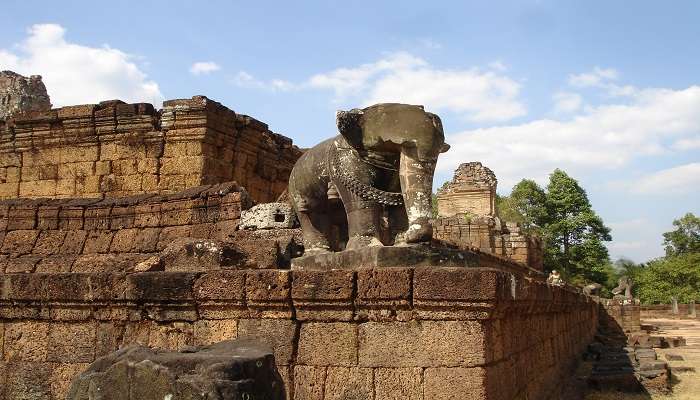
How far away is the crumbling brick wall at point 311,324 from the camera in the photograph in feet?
13.4

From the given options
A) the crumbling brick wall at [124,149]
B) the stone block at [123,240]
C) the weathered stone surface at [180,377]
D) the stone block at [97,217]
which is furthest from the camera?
the crumbling brick wall at [124,149]

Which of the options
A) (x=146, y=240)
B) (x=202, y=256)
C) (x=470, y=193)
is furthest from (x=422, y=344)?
(x=470, y=193)

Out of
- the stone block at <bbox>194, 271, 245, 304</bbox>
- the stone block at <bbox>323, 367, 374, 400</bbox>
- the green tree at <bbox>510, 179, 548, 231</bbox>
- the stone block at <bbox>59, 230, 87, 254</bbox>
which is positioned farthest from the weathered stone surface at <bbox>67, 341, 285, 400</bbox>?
the green tree at <bbox>510, 179, 548, 231</bbox>

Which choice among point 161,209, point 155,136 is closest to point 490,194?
point 155,136

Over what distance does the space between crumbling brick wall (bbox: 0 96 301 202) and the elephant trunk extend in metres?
6.33

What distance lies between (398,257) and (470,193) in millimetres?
21663

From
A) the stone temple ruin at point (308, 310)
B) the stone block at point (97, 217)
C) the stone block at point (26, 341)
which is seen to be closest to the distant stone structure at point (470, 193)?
the stone temple ruin at point (308, 310)

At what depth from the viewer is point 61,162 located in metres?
11.2

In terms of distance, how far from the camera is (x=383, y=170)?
509 cm

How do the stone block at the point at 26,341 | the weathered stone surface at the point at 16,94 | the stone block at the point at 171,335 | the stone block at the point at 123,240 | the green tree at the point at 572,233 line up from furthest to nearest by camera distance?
the green tree at the point at 572,233
the weathered stone surface at the point at 16,94
the stone block at the point at 123,240
the stone block at the point at 26,341
the stone block at the point at 171,335

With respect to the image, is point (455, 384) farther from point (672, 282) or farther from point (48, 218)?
point (672, 282)

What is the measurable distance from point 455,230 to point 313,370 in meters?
14.8

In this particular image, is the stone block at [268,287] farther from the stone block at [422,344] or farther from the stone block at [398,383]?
the stone block at [398,383]

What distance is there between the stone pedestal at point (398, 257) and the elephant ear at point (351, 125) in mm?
848
